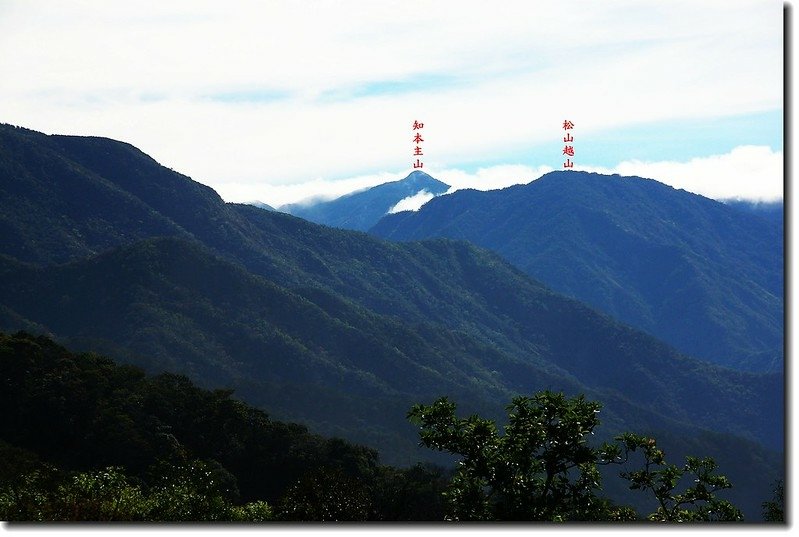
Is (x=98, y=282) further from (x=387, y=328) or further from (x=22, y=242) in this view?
(x=387, y=328)

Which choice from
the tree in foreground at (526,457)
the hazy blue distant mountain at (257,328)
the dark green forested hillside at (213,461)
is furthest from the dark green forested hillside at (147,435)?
the hazy blue distant mountain at (257,328)

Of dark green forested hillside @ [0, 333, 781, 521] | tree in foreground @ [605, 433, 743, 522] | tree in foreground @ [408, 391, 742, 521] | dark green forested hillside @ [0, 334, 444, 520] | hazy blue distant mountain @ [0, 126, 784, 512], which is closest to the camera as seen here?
tree in foreground @ [408, 391, 742, 521]

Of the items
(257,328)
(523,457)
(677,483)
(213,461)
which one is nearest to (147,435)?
(213,461)

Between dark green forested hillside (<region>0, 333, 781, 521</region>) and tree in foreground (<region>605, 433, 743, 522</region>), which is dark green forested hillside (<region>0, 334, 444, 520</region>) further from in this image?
tree in foreground (<region>605, 433, 743, 522</region>)

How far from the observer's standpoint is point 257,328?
14025cm

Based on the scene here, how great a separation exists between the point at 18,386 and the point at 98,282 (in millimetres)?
98829

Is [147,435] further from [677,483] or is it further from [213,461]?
[677,483]

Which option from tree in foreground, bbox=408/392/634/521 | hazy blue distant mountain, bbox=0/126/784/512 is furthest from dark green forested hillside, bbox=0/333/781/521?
hazy blue distant mountain, bbox=0/126/784/512

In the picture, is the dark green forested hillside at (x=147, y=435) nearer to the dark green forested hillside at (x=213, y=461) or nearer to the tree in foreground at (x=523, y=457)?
the dark green forested hillside at (x=213, y=461)

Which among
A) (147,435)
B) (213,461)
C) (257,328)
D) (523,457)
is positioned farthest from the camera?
(257,328)

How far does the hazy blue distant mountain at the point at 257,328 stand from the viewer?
123 meters

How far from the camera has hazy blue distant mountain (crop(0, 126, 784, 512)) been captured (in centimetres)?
12344

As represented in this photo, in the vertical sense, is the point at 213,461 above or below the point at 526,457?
below

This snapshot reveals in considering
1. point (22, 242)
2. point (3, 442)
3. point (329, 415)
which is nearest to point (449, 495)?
point (3, 442)
